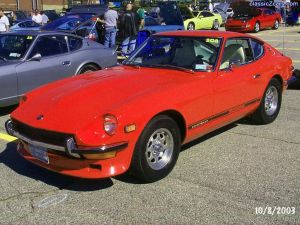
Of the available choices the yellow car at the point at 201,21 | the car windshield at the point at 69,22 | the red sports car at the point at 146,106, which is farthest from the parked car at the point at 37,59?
the yellow car at the point at 201,21

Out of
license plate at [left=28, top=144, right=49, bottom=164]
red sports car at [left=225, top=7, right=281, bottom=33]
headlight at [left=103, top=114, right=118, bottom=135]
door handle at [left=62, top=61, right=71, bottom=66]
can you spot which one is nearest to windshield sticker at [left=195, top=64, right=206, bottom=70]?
headlight at [left=103, top=114, right=118, bottom=135]

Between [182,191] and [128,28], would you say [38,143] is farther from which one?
[128,28]

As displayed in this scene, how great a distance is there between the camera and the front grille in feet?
12.8

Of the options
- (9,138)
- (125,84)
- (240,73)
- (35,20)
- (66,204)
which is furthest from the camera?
(35,20)

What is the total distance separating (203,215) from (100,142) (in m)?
1.09

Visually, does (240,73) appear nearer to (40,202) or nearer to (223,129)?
(223,129)

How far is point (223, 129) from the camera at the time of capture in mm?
6133

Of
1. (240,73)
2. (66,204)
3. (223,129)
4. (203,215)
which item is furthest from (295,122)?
(66,204)

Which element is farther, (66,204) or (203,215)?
(66,204)

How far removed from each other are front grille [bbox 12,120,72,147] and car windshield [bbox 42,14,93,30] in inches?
310

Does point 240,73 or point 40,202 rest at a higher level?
point 240,73

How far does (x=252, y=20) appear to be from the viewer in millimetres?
25281
